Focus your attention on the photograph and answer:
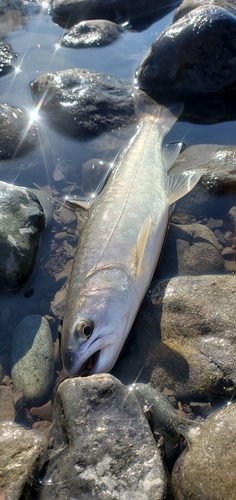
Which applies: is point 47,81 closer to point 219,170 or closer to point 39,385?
point 219,170

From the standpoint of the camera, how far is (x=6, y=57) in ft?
25.9

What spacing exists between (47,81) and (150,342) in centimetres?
514

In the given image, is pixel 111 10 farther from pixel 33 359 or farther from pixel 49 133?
pixel 33 359

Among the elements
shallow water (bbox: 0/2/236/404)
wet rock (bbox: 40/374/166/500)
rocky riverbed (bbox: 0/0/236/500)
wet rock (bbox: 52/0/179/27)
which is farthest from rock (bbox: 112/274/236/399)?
wet rock (bbox: 52/0/179/27)

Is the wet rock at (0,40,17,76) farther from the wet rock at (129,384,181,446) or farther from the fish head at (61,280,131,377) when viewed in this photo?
the wet rock at (129,384,181,446)

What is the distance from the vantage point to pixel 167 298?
158 inches

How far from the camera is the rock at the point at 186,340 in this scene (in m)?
3.49

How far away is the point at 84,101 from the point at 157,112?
128cm

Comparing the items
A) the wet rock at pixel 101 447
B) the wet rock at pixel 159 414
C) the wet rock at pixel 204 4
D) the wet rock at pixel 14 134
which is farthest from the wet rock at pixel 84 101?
the wet rock at pixel 101 447

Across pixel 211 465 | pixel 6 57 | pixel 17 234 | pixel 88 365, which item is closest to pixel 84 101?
pixel 6 57

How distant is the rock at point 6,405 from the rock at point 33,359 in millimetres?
107

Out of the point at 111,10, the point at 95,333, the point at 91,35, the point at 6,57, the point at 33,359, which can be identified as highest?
the point at 111,10

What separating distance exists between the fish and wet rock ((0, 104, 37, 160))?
1.54m

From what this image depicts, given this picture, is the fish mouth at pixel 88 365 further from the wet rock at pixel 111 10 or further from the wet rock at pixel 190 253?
the wet rock at pixel 111 10
